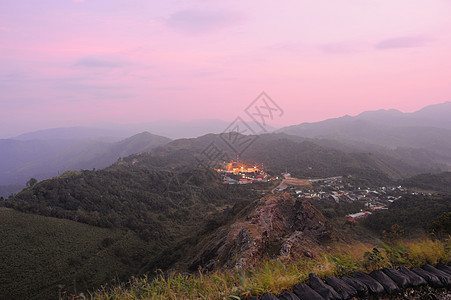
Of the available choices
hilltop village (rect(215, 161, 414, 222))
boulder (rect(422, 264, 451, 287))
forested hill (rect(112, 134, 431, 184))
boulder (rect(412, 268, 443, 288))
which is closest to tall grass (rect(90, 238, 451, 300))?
boulder (rect(422, 264, 451, 287))

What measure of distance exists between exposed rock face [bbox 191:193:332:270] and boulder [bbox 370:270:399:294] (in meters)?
7.64

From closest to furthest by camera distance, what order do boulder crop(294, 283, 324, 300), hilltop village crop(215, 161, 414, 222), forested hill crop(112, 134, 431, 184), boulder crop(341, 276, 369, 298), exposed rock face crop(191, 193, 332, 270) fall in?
boulder crop(294, 283, 324, 300) → boulder crop(341, 276, 369, 298) → exposed rock face crop(191, 193, 332, 270) → hilltop village crop(215, 161, 414, 222) → forested hill crop(112, 134, 431, 184)

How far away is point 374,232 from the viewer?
25.8 m

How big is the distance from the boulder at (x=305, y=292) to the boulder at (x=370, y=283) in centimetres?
90

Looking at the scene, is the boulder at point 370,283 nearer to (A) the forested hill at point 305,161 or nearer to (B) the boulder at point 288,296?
(B) the boulder at point 288,296

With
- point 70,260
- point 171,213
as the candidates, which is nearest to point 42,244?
point 70,260

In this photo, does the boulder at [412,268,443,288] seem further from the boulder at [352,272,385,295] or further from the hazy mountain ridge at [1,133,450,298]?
the hazy mountain ridge at [1,133,450,298]

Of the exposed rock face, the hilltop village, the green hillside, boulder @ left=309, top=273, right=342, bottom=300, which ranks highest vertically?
boulder @ left=309, top=273, right=342, bottom=300

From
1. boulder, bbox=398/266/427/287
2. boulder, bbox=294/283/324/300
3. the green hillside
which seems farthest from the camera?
the green hillside

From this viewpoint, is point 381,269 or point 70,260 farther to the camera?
point 70,260

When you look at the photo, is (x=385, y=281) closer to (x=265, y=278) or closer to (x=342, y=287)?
(x=342, y=287)

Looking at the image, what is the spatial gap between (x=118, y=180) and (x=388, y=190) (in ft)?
238

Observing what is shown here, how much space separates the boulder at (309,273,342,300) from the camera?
3273mm

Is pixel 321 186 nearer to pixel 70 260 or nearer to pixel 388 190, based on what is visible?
pixel 388 190
